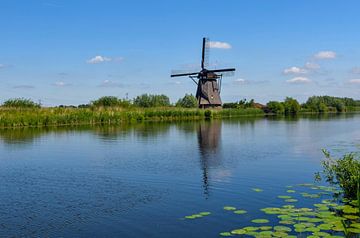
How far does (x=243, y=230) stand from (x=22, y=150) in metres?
13.8

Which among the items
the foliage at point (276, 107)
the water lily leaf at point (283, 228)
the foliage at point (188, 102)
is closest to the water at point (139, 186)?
the water lily leaf at point (283, 228)

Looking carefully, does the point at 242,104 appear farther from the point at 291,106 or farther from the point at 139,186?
the point at 139,186

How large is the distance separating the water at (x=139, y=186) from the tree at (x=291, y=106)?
6524 cm

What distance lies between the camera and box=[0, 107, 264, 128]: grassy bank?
112 ft

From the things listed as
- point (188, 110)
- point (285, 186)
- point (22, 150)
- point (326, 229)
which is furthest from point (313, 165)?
point (188, 110)

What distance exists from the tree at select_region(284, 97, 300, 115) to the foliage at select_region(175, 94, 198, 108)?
2995cm

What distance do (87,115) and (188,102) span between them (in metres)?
22.4

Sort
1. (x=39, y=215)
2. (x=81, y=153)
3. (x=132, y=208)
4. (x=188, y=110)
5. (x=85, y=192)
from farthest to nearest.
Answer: (x=188, y=110) < (x=81, y=153) < (x=85, y=192) < (x=132, y=208) < (x=39, y=215)

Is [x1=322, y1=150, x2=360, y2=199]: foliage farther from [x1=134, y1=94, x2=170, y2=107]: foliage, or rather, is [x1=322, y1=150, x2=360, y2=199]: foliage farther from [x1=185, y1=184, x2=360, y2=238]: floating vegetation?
[x1=134, y1=94, x2=170, y2=107]: foliage

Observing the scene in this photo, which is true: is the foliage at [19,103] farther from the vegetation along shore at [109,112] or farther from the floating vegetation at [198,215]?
the floating vegetation at [198,215]

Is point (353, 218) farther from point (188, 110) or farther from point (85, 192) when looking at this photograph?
point (188, 110)

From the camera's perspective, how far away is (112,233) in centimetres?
676

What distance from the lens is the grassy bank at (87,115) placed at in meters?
Result: 34.0

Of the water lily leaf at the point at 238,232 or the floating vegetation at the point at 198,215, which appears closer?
the water lily leaf at the point at 238,232
